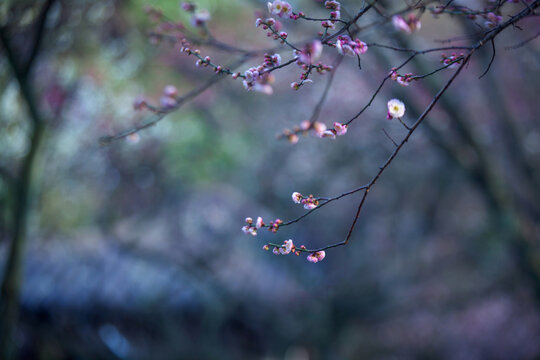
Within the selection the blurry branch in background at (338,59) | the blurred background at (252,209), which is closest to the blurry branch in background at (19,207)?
the blurred background at (252,209)

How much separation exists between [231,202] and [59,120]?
2137 millimetres

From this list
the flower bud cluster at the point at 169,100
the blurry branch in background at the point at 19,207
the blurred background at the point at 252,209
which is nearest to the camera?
the flower bud cluster at the point at 169,100

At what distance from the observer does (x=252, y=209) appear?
454 centimetres

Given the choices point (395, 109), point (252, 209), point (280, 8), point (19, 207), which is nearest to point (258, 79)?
point (280, 8)

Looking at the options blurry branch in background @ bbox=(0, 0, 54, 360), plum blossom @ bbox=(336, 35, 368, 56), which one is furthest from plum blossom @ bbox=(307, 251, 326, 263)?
blurry branch in background @ bbox=(0, 0, 54, 360)

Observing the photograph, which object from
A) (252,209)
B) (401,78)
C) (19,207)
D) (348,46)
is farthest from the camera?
(252,209)

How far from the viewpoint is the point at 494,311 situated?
4684 millimetres

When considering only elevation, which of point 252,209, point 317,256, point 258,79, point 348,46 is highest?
point 348,46

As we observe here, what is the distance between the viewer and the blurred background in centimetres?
289

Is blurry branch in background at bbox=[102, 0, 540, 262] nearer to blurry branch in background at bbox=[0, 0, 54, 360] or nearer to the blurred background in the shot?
blurry branch in background at bbox=[0, 0, 54, 360]

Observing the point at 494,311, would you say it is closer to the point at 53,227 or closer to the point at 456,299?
the point at 456,299

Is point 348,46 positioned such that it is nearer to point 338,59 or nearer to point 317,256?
point 338,59

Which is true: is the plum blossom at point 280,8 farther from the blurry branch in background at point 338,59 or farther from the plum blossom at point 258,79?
the plum blossom at point 258,79

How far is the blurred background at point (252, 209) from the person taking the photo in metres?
2.89
